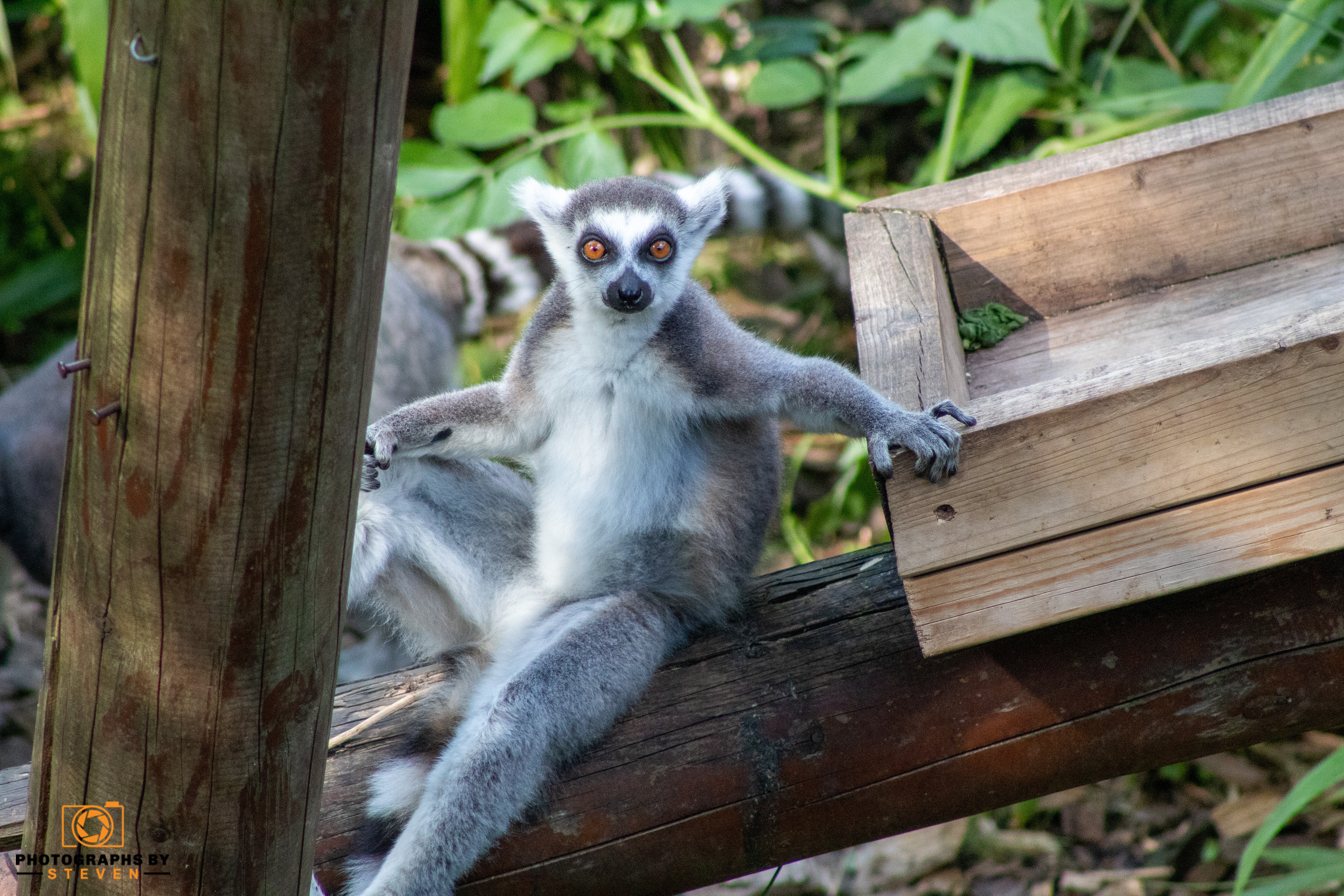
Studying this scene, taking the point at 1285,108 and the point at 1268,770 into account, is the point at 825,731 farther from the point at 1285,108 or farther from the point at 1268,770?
the point at 1268,770

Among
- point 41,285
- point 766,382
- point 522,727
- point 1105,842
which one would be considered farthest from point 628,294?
point 41,285

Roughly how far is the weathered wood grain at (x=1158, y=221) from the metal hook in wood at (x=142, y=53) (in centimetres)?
218

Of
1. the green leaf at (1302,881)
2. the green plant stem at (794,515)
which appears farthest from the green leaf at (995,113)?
the green leaf at (1302,881)

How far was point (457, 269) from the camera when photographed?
5.62m

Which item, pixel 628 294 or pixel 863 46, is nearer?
pixel 628 294

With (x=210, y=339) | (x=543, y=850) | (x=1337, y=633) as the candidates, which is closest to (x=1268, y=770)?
(x=1337, y=633)

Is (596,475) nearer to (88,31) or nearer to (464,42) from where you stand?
(88,31)

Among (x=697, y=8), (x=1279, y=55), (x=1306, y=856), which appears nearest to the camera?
(x=1306, y=856)

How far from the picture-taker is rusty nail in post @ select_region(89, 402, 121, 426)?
1.38 m

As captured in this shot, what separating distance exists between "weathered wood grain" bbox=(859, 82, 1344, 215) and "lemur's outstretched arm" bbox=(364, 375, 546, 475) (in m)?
1.12

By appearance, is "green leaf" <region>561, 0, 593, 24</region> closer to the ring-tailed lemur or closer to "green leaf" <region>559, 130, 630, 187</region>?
"green leaf" <region>559, 130, 630, 187</region>

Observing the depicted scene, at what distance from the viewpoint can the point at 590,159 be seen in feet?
16.9

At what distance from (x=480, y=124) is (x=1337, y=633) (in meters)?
4.18

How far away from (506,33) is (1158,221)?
346cm
